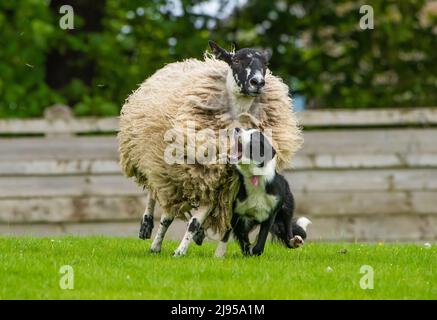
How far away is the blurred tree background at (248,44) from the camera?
17.9 m

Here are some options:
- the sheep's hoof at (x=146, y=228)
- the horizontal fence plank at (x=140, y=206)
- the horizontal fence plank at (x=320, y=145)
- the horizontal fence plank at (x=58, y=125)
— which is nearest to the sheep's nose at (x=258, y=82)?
the sheep's hoof at (x=146, y=228)

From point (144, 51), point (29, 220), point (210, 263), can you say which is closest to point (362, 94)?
point (144, 51)

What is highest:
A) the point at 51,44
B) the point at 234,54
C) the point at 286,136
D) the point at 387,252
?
the point at 51,44

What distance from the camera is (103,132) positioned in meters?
15.9

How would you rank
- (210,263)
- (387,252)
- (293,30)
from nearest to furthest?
(210,263)
(387,252)
(293,30)

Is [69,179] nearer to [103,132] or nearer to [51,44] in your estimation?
[103,132]

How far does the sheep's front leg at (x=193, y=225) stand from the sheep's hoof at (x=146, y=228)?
104 cm

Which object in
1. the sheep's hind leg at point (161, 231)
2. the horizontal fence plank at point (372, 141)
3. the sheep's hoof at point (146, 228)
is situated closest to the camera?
the sheep's hind leg at point (161, 231)

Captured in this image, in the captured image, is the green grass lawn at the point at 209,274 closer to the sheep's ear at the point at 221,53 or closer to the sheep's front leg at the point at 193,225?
the sheep's front leg at the point at 193,225

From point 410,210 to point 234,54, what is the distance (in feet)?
21.2

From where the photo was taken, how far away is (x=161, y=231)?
392 inches

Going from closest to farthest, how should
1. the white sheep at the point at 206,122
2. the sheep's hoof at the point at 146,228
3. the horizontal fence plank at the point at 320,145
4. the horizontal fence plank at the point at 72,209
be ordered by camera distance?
the white sheep at the point at 206,122
the sheep's hoof at the point at 146,228
the horizontal fence plank at the point at 72,209
the horizontal fence plank at the point at 320,145

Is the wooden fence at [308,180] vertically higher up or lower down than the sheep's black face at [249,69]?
lower down

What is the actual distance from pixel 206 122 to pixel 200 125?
66 millimetres
